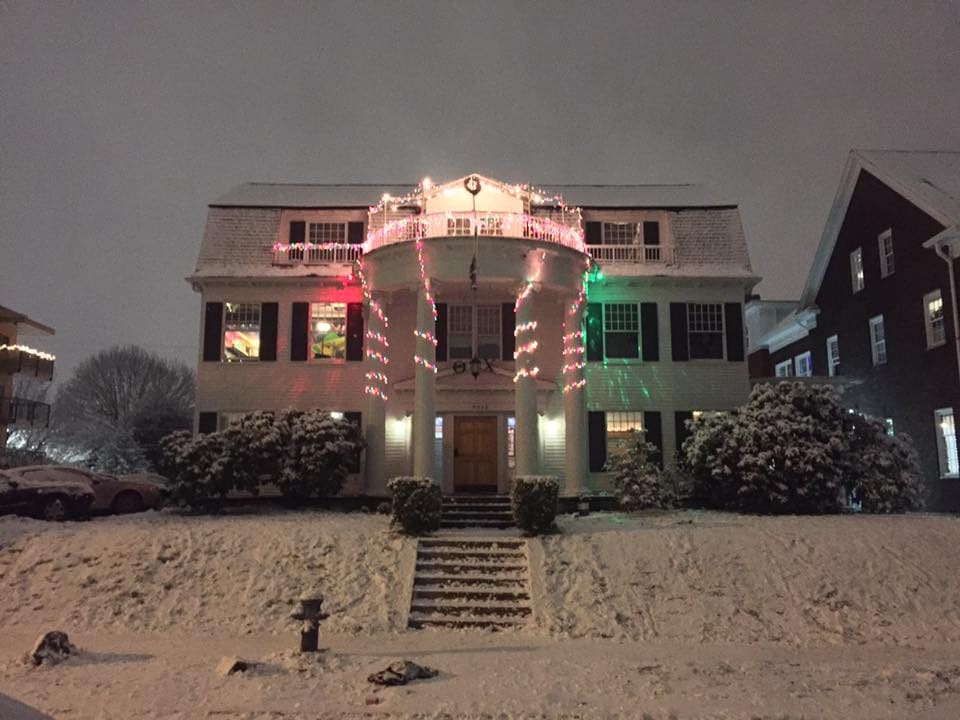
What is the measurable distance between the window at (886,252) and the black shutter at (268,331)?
17542 millimetres

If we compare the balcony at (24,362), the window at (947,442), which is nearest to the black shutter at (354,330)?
the window at (947,442)

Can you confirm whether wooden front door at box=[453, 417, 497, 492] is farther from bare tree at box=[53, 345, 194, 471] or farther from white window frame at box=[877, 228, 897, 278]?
bare tree at box=[53, 345, 194, 471]

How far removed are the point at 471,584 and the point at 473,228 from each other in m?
8.85

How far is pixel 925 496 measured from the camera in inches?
766

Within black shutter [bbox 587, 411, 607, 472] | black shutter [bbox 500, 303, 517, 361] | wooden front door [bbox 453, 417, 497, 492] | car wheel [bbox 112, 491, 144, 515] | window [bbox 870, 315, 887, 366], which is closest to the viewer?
car wheel [bbox 112, 491, 144, 515]

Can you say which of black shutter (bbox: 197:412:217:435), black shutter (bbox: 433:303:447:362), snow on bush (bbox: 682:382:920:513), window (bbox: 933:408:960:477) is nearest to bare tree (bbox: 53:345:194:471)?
black shutter (bbox: 197:412:217:435)

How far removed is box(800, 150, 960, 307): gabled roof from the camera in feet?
66.3

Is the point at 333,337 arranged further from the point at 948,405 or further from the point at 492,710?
the point at 948,405

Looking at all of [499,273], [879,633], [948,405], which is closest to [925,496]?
[948,405]

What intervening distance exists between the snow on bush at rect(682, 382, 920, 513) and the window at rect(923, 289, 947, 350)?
3.77m

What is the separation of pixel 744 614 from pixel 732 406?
399 inches

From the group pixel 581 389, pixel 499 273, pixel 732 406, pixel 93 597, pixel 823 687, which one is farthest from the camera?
pixel 732 406

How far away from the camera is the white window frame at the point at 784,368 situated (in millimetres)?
30125

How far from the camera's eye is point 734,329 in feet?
67.8
